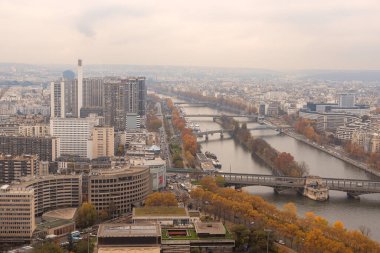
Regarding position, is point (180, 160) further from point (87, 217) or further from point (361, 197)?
point (87, 217)

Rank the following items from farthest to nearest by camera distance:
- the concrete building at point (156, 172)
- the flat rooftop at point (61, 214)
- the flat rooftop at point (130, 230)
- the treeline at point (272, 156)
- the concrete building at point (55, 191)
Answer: the treeline at point (272, 156), the concrete building at point (156, 172), the concrete building at point (55, 191), the flat rooftop at point (61, 214), the flat rooftop at point (130, 230)

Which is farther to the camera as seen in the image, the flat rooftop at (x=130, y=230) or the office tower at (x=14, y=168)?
the office tower at (x=14, y=168)

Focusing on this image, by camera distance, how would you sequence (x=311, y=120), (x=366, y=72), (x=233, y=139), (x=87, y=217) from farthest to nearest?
(x=366, y=72) < (x=311, y=120) < (x=233, y=139) < (x=87, y=217)

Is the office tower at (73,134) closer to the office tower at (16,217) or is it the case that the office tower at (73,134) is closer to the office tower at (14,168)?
the office tower at (14,168)

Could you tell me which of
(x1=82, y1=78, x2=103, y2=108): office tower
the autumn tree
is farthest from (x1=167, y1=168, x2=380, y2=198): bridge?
(x1=82, y1=78, x2=103, y2=108): office tower

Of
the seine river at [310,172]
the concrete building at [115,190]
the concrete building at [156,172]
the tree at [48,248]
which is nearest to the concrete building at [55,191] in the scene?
the concrete building at [115,190]

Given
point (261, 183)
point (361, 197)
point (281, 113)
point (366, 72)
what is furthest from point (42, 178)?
point (366, 72)

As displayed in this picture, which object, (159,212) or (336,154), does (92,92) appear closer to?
(336,154)
